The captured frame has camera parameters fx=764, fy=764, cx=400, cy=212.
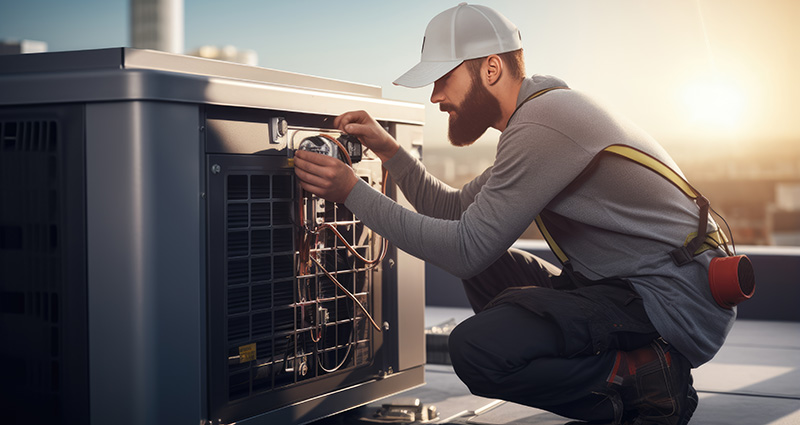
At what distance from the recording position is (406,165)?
66.2 inches

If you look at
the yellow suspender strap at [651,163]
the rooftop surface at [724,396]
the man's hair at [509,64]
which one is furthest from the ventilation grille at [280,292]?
the yellow suspender strap at [651,163]

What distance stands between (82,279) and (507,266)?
36.2 inches

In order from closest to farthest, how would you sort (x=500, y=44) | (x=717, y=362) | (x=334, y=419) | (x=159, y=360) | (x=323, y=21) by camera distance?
(x=159, y=360) → (x=500, y=44) → (x=334, y=419) → (x=717, y=362) → (x=323, y=21)

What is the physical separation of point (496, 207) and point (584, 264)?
0.81ft

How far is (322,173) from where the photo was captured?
1378 mm

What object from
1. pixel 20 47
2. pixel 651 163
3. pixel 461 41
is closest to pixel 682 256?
pixel 651 163

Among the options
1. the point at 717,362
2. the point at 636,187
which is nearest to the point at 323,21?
the point at 717,362

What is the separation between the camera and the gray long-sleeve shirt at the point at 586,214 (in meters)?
1.36

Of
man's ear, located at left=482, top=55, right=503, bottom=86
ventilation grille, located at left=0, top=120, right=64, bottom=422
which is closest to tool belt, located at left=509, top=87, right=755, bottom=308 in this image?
man's ear, located at left=482, top=55, right=503, bottom=86

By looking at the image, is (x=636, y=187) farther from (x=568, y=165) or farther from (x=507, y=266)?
(x=507, y=266)

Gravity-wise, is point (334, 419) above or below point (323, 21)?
below

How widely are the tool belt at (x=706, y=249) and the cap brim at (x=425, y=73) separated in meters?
0.18

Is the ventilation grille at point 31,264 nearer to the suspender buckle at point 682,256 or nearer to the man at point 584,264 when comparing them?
the man at point 584,264

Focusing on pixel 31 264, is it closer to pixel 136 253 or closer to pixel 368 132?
pixel 136 253
